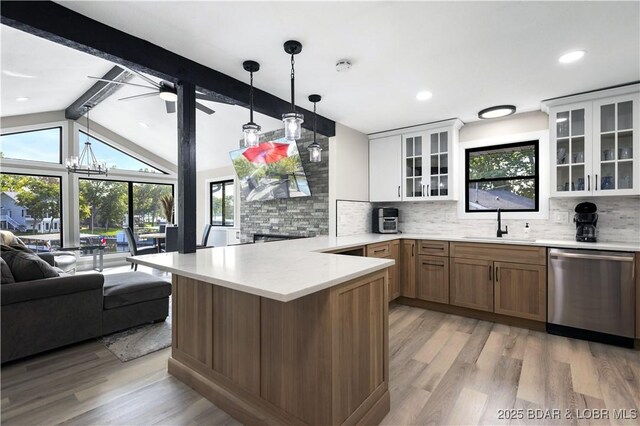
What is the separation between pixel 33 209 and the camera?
→ 226 inches

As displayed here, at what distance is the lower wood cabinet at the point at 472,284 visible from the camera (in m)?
3.25

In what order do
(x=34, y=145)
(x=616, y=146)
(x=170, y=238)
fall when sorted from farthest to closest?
(x=34, y=145) → (x=170, y=238) → (x=616, y=146)

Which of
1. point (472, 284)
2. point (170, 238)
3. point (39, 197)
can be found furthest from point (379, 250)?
point (39, 197)

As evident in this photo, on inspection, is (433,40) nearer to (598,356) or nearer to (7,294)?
(598,356)

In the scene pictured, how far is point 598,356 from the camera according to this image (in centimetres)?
247

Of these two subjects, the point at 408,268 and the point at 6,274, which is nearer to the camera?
the point at 6,274

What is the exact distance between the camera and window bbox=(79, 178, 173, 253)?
6473 millimetres

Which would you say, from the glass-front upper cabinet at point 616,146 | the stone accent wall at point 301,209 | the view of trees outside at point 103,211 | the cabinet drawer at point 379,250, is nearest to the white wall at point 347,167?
the stone accent wall at point 301,209

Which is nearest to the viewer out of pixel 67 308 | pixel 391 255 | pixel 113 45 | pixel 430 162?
pixel 113 45

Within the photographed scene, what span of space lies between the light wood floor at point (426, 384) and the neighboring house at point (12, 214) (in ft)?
15.4

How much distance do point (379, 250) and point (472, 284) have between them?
1.10 metres

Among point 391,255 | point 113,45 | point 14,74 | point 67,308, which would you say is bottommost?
point 67,308

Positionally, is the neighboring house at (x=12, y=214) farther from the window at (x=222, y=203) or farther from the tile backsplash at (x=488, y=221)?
the tile backsplash at (x=488, y=221)

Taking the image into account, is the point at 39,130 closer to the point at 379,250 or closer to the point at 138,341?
the point at 138,341
